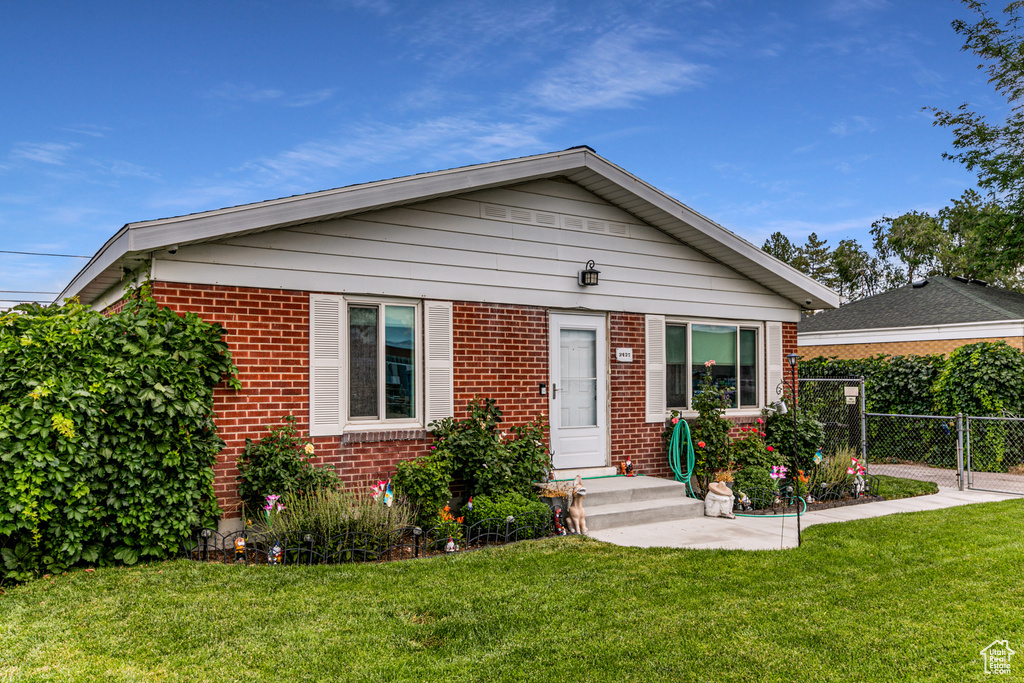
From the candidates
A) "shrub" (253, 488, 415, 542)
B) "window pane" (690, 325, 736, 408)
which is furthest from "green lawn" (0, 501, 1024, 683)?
"window pane" (690, 325, 736, 408)

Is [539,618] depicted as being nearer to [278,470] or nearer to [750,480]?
[278,470]

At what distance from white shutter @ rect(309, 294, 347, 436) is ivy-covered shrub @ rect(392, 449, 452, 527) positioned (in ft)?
2.94

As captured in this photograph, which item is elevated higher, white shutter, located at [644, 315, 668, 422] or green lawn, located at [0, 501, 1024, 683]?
white shutter, located at [644, 315, 668, 422]

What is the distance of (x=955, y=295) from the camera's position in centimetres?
1698

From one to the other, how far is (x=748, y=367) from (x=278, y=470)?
7431mm

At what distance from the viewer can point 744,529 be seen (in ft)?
25.0

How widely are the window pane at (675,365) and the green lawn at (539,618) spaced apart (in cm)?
372

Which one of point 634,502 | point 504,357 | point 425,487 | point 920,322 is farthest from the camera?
point 920,322

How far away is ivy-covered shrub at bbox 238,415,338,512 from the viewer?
6484mm

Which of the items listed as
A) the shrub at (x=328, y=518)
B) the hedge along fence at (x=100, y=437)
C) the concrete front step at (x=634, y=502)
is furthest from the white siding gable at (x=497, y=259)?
the concrete front step at (x=634, y=502)

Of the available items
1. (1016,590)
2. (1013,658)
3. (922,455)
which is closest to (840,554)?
(1016,590)

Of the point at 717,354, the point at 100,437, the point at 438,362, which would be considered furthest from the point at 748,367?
the point at 100,437

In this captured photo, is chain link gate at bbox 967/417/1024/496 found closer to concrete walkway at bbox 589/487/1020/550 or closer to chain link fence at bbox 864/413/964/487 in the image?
chain link fence at bbox 864/413/964/487

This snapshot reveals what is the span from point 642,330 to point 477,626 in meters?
5.89
